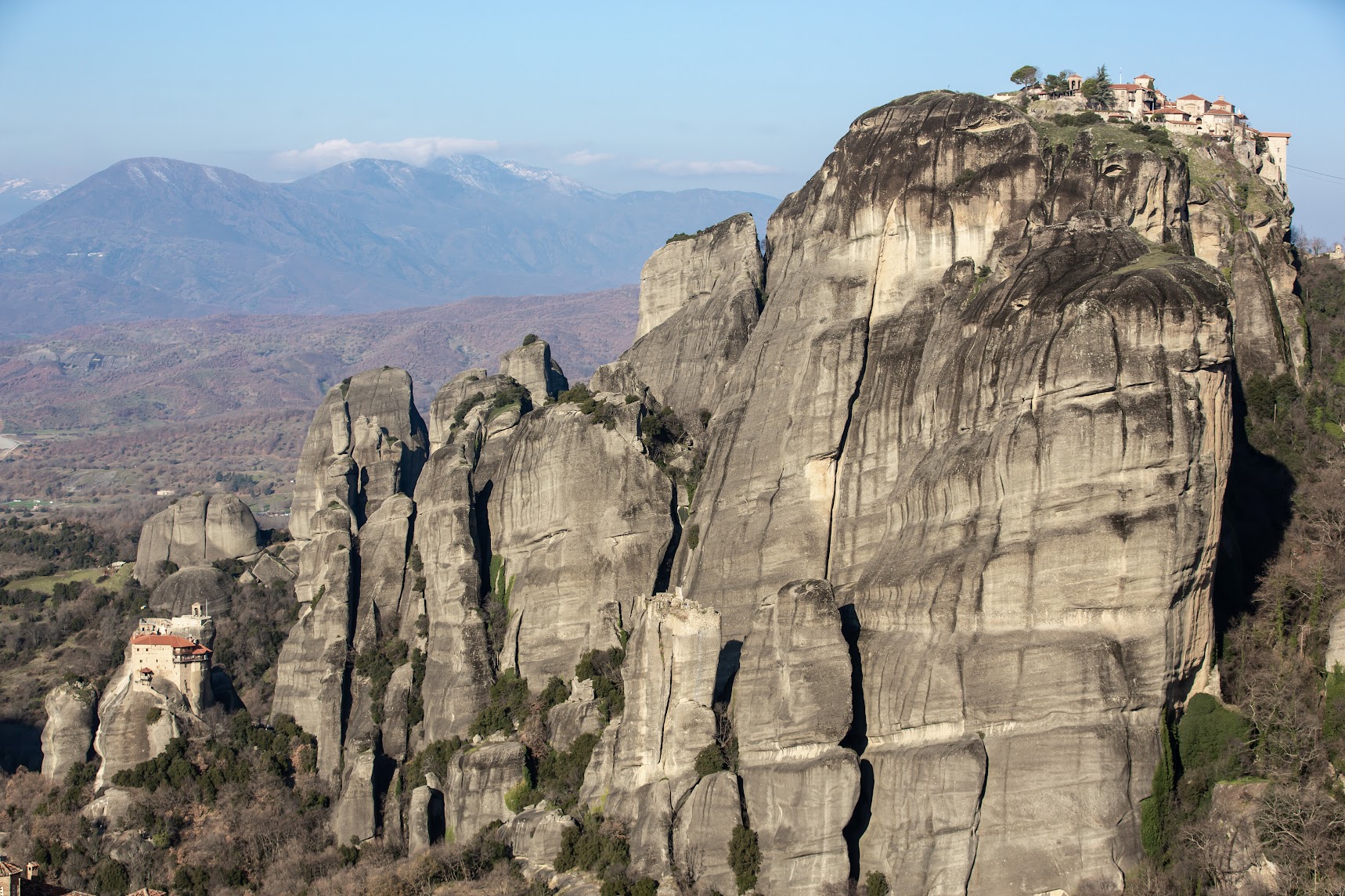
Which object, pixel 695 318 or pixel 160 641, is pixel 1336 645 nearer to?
pixel 695 318

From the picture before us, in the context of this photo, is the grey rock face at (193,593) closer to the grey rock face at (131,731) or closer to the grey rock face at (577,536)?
the grey rock face at (131,731)

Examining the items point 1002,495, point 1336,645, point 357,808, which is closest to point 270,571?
point 357,808

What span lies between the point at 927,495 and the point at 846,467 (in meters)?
5.69

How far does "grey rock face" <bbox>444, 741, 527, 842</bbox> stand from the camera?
5394cm

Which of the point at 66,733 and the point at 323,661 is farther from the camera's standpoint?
the point at 323,661

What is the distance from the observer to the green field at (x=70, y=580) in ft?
286

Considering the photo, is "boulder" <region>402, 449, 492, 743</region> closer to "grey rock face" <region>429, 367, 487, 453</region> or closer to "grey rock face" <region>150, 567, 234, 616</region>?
"grey rock face" <region>429, 367, 487, 453</region>

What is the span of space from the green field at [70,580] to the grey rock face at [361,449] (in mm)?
12469

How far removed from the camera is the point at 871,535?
50094mm

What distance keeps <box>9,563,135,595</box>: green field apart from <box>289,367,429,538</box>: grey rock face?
40.9 feet

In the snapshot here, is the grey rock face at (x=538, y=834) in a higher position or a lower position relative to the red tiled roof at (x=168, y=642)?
lower

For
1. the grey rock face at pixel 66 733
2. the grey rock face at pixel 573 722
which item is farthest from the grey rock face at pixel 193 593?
the grey rock face at pixel 573 722

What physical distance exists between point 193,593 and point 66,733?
57.1 feet

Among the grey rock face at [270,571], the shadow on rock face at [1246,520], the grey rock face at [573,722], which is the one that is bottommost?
the grey rock face at [573,722]
